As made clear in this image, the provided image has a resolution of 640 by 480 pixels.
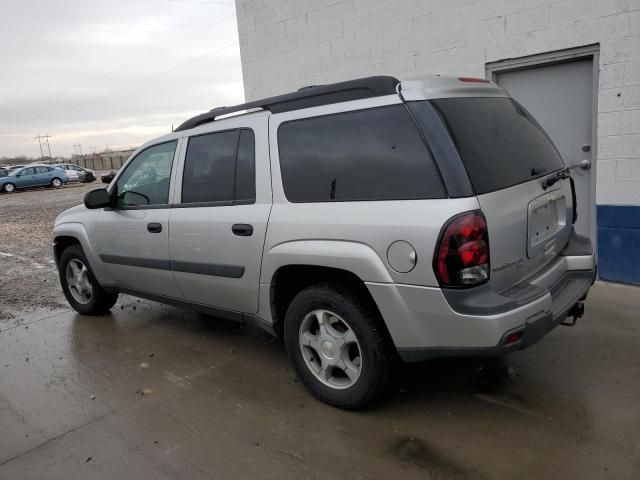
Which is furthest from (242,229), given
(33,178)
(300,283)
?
(33,178)

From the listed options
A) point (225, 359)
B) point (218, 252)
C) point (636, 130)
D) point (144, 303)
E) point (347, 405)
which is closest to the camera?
point (347, 405)

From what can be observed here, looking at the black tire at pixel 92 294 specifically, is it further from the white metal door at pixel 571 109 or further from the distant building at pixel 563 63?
the white metal door at pixel 571 109

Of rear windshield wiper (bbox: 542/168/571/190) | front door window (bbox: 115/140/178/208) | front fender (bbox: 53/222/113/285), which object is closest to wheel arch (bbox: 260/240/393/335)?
rear windshield wiper (bbox: 542/168/571/190)

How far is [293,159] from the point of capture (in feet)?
10.8

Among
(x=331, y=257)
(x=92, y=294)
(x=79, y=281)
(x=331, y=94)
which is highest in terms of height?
(x=331, y=94)

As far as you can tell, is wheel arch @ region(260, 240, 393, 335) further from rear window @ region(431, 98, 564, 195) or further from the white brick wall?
the white brick wall

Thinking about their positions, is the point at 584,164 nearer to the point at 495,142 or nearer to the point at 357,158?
the point at 495,142

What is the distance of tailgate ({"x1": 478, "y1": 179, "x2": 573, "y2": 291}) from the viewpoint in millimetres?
2646

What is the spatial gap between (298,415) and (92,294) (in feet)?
10.2

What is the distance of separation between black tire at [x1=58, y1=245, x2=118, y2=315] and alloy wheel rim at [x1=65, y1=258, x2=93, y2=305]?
32 millimetres

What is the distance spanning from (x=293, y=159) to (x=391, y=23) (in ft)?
12.8

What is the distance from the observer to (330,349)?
10.4 feet

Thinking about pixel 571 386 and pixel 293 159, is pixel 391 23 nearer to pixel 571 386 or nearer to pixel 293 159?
pixel 293 159

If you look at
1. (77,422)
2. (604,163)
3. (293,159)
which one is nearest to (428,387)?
(293,159)
